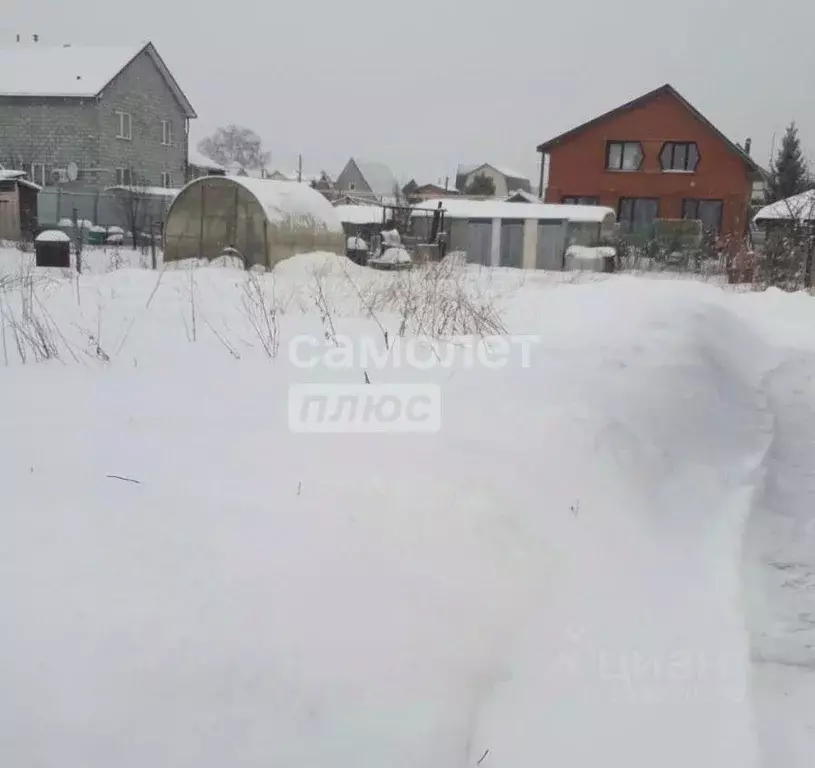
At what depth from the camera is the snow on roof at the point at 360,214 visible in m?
23.8

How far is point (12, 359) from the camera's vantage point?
4855mm

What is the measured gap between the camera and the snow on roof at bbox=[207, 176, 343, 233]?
14.8 metres

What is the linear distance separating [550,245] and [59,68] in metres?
21.9

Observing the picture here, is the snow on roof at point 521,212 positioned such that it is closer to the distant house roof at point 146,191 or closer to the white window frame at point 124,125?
the distant house roof at point 146,191

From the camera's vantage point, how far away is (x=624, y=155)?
101 ft

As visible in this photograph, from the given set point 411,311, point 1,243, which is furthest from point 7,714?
point 1,243

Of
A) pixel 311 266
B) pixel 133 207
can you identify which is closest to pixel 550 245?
pixel 311 266

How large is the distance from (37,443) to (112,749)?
1793 millimetres

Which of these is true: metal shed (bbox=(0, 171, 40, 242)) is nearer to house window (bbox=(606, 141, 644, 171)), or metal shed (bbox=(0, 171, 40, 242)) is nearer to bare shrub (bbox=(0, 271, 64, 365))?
bare shrub (bbox=(0, 271, 64, 365))

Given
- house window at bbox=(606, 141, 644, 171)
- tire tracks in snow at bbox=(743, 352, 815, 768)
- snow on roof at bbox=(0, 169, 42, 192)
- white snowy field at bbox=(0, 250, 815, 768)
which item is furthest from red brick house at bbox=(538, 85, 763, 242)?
white snowy field at bbox=(0, 250, 815, 768)

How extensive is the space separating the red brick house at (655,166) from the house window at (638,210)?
38 millimetres

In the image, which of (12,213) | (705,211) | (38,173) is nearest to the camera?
(12,213)

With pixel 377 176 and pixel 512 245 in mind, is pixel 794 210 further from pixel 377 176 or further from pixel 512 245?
pixel 377 176

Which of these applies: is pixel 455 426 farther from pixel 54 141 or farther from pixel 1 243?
pixel 54 141
